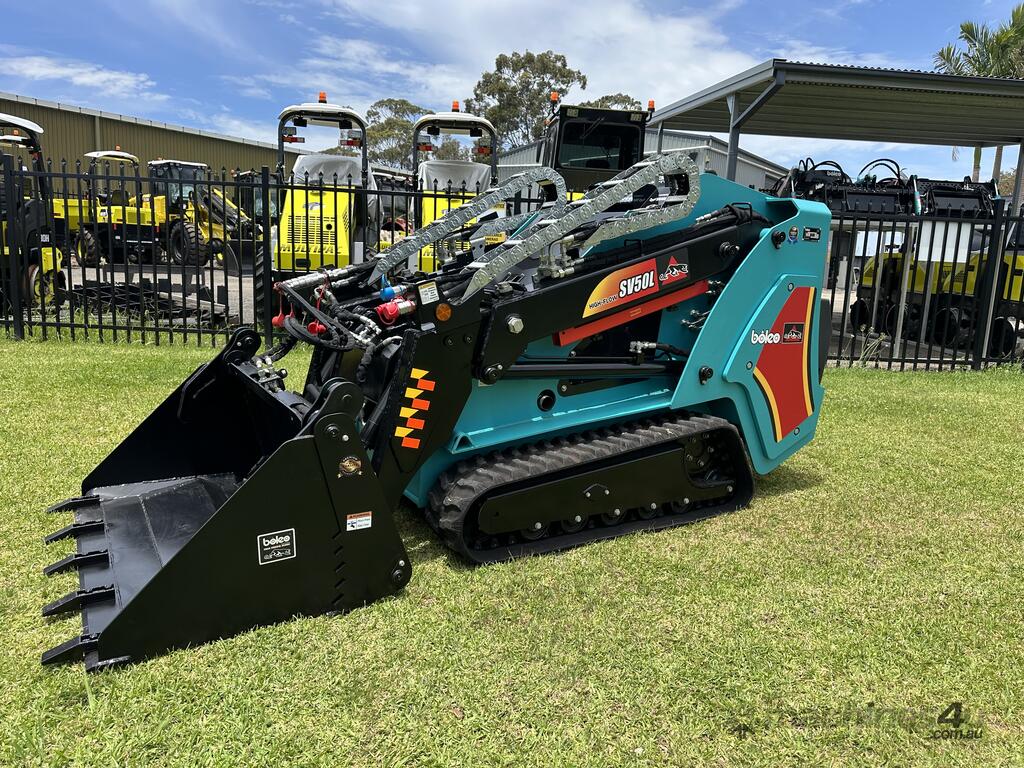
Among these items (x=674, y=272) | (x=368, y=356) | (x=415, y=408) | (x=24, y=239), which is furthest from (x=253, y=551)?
(x=24, y=239)

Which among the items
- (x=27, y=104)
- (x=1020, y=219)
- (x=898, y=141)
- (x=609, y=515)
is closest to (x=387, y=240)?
(x=1020, y=219)

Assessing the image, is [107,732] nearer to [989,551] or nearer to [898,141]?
[989,551]

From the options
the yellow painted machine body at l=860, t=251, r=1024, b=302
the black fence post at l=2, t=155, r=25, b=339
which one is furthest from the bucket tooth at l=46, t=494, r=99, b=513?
the yellow painted machine body at l=860, t=251, r=1024, b=302

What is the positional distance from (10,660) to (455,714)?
5.29ft

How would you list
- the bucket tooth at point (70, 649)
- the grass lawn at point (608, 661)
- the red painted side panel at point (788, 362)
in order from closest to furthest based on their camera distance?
the grass lawn at point (608, 661) < the bucket tooth at point (70, 649) < the red painted side panel at point (788, 362)

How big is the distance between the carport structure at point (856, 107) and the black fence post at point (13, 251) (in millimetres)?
9851

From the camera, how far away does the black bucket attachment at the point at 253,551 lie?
2.71 m

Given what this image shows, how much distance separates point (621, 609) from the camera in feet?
10.7

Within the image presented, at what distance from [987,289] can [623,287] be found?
7851mm

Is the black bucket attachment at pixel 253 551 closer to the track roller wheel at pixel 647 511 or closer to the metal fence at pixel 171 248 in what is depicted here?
the track roller wheel at pixel 647 511

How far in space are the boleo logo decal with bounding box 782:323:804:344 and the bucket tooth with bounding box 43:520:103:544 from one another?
375 cm

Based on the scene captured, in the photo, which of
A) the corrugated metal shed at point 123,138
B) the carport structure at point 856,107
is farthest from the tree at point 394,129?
the carport structure at point 856,107

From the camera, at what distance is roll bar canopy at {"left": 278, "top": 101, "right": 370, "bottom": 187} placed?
10.1m

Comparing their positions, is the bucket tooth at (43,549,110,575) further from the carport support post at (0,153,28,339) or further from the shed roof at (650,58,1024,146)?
the shed roof at (650,58,1024,146)
